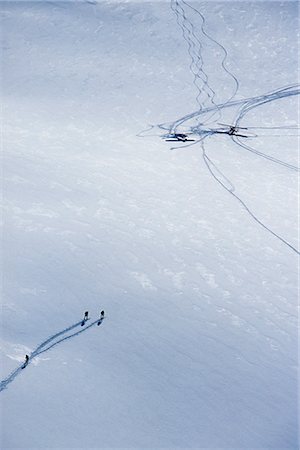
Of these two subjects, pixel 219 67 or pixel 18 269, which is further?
pixel 219 67

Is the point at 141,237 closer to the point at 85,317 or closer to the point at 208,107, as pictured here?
the point at 85,317

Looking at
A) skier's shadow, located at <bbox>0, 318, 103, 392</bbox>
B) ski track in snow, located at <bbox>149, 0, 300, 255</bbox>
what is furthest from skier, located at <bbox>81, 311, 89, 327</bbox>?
ski track in snow, located at <bbox>149, 0, 300, 255</bbox>

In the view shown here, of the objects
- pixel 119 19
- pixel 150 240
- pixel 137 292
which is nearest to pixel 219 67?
pixel 119 19

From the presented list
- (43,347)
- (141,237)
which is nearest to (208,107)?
(141,237)


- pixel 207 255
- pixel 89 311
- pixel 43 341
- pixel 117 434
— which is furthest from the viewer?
pixel 207 255

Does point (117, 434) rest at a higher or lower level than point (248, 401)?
lower

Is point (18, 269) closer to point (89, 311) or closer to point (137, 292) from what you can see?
point (89, 311)

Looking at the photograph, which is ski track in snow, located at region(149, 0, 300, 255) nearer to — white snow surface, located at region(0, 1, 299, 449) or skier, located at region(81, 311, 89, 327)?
white snow surface, located at region(0, 1, 299, 449)

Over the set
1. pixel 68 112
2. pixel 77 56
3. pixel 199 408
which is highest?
pixel 77 56

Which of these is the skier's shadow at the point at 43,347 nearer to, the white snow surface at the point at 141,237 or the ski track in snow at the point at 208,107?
the white snow surface at the point at 141,237
